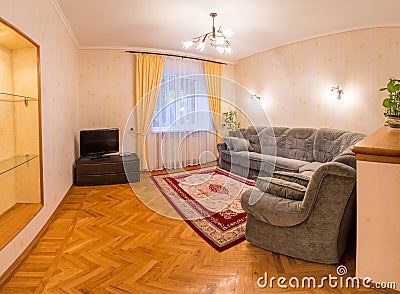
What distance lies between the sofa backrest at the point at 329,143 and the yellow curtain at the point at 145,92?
3362mm

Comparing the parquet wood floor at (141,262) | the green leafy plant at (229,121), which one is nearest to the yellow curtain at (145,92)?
the green leafy plant at (229,121)

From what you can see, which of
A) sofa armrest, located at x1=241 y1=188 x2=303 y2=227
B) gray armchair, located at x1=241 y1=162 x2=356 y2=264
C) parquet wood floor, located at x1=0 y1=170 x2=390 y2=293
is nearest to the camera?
parquet wood floor, located at x1=0 y1=170 x2=390 y2=293

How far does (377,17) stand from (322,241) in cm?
356

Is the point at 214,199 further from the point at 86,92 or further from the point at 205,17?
the point at 86,92

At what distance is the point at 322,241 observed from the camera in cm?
240

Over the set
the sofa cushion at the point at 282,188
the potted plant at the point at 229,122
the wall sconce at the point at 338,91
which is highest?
the wall sconce at the point at 338,91

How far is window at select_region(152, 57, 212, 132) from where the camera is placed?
6.51 m

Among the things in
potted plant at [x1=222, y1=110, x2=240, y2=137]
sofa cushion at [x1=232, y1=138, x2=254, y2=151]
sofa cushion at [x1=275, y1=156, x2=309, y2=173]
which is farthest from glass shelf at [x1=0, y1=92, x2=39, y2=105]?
potted plant at [x1=222, y1=110, x2=240, y2=137]

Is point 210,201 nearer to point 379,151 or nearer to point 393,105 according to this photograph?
point 393,105

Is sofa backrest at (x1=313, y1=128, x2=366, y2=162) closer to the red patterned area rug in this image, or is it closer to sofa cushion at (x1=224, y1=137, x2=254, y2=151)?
the red patterned area rug

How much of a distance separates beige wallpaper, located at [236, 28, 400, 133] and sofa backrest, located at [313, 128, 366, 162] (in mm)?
436

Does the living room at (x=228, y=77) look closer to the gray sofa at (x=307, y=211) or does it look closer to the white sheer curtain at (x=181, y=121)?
the gray sofa at (x=307, y=211)

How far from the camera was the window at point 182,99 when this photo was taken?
651cm

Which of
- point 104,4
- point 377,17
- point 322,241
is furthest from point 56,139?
point 377,17
